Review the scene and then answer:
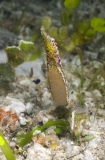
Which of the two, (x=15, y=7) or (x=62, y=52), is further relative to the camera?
(x=15, y=7)

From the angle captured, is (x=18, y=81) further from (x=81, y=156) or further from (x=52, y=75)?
(x=81, y=156)

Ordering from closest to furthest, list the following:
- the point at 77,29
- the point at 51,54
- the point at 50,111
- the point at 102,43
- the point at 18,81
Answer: the point at 51,54 → the point at 50,111 → the point at 18,81 → the point at 77,29 → the point at 102,43

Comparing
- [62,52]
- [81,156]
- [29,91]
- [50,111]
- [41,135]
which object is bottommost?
[81,156]

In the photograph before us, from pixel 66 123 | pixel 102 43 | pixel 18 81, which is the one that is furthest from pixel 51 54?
pixel 102 43

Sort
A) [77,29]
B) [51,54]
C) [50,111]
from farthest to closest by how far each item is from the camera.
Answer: [77,29], [50,111], [51,54]

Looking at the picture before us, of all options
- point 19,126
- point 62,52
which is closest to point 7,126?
point 19,126

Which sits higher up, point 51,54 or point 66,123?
point 51,54

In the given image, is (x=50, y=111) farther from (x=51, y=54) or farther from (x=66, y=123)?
(x=51, y=54)

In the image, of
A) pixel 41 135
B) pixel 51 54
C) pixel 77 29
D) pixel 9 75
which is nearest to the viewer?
pixel 51 54

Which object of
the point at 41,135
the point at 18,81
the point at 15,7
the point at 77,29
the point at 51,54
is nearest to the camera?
the point at 51,54

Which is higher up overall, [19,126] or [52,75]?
[52,75]
